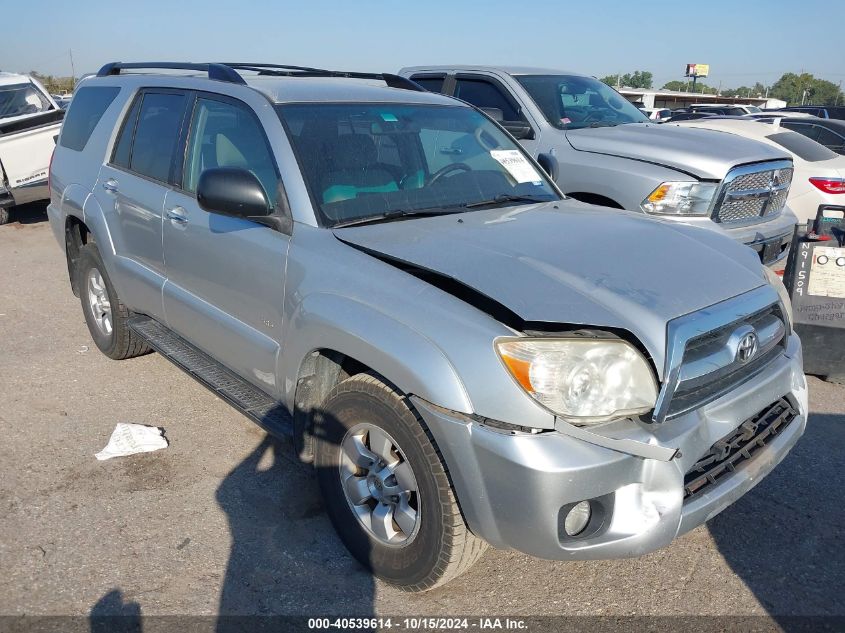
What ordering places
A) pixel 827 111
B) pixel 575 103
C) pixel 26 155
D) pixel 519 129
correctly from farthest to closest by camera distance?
pixel 827 111 → pixel 26 155 → pixel 575 103 → pixel 519 129

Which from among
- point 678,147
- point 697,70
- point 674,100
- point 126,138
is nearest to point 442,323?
point 126,138

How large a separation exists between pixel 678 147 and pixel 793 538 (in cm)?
361

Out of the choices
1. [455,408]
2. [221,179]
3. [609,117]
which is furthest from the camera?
[609,117]

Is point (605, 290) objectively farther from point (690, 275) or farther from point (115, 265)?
point (115, 265)

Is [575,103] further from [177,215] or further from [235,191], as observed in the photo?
[235,191]

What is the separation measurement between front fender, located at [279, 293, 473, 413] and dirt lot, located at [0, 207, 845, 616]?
75cm

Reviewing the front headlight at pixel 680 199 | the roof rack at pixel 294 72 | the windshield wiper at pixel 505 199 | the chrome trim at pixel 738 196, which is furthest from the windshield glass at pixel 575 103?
the windshield wiper at pixel 505 199

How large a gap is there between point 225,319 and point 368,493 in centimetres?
120

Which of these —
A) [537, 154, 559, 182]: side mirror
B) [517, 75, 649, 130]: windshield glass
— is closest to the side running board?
[537, 154, 559, 182]: side mirror

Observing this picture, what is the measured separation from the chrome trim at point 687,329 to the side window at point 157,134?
2.85m

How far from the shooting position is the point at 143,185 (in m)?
4.12

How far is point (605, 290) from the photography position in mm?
2465

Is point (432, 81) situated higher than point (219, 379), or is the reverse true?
point (432, 81)

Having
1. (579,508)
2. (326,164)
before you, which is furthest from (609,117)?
(579,508)
